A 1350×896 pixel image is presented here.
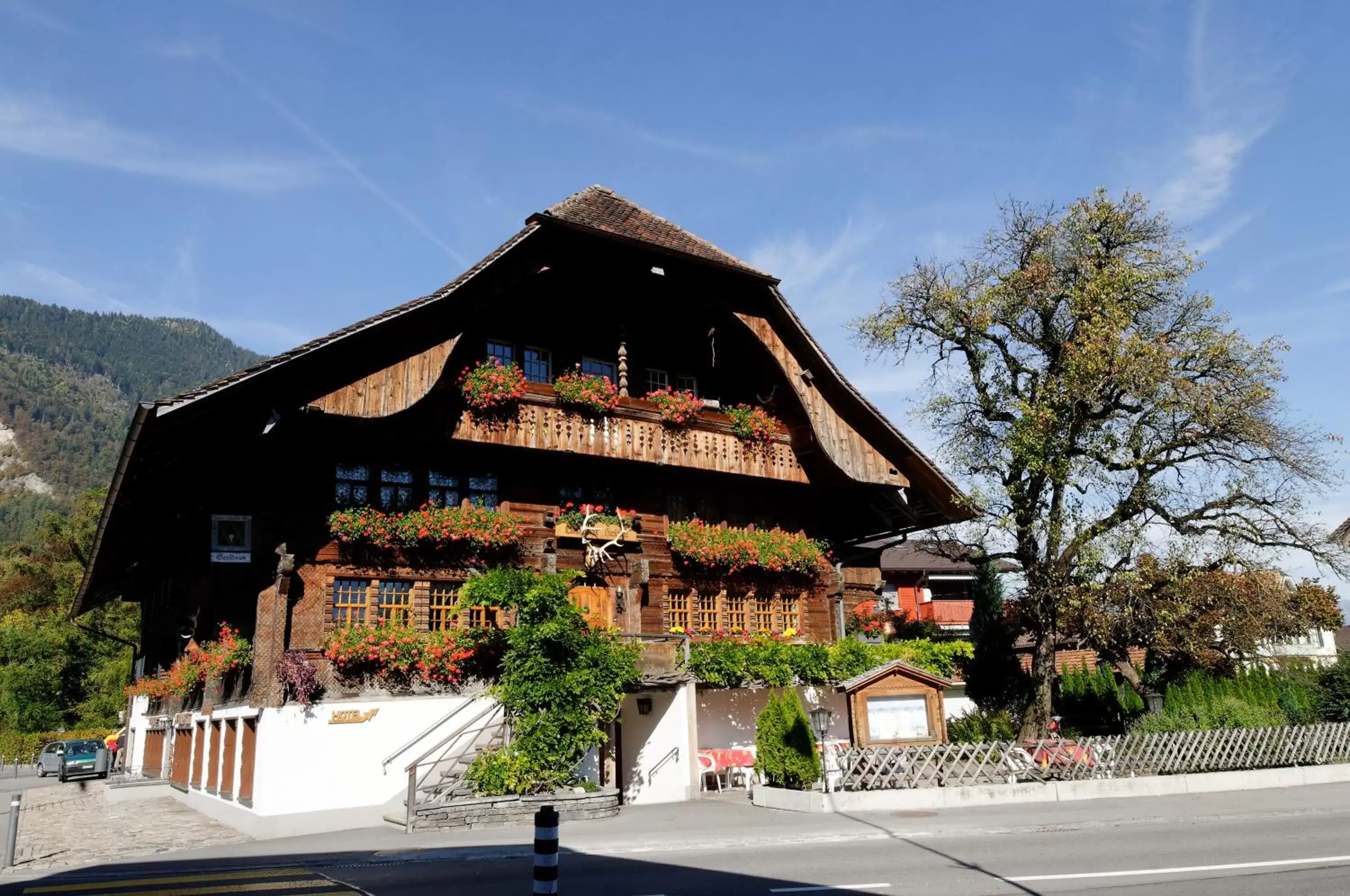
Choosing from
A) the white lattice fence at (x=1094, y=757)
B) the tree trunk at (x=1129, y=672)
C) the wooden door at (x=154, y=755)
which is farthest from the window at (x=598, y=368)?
the wooden door at (x=154, y=755)

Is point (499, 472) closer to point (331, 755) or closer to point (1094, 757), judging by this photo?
point (331, 755)

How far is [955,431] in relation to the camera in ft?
86.0

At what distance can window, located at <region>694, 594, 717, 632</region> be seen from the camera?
23906 millimetres

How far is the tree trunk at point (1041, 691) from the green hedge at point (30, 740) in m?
49.5

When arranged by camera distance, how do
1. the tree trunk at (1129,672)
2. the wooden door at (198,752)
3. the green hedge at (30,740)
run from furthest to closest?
the green hedge at (30,740)
the tree trunk at (1129,672)
the wooden door at (198,752)

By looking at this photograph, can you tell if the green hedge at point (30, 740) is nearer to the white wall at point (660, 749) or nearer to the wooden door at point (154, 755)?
the wooden door at point (154, 755)

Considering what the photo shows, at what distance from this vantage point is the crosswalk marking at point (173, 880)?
458 inches

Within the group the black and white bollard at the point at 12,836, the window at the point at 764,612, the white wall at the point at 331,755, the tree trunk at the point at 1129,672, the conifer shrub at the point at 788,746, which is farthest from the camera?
the tree trunk at the point at 1129,672

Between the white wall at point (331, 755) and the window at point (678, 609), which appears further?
the window at point (678, 609)

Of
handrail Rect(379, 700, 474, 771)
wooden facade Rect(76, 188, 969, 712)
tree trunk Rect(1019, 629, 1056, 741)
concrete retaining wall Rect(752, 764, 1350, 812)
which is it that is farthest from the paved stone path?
tree trunk Rect(1019, 629, 1056, 741)

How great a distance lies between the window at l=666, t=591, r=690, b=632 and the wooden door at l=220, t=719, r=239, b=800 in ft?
30.7

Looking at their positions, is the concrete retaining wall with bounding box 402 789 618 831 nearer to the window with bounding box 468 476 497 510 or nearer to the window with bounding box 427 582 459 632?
the window with bounding box 427 582 459 632

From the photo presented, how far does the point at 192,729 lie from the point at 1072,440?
73.6 feet

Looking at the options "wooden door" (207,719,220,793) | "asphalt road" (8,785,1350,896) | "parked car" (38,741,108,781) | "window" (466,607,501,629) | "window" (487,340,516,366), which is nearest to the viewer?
"asphalt road" (8,785,1350,896)
